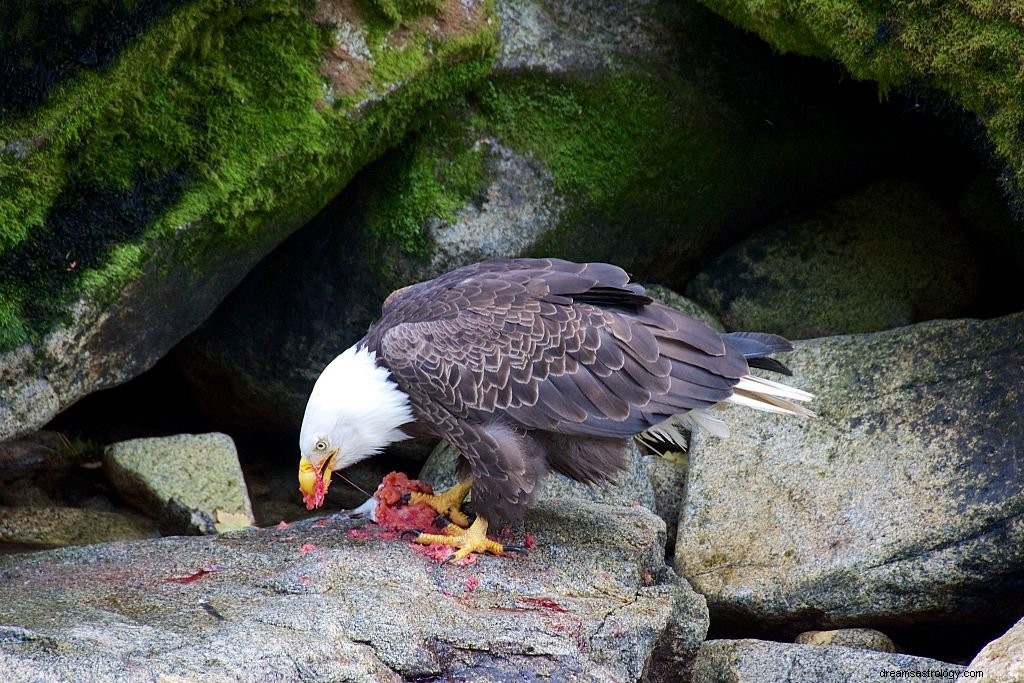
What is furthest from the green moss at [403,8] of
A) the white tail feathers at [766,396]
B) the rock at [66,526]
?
the rock at [66,526]

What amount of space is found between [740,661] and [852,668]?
414 mm

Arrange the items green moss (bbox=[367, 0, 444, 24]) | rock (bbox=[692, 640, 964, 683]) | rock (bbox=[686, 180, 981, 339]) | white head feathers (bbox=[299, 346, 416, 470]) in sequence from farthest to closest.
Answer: rock (bbox=[686, 180, 981, 339]) → green moss (bbox=[367, 0, 444, 24]) → white head feathers (bbox=[299, 346, 416, 470]) → rock (bbox=[692, 640, 964, 683])

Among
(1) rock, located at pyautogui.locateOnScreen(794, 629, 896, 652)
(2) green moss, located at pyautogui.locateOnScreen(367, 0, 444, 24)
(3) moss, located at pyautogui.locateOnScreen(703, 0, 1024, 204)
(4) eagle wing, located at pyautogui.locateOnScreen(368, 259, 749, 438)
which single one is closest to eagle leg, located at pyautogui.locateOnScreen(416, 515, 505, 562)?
(4) eagle wing, located at pyautogui.locateOnScreen(368, 259, 749, 438)

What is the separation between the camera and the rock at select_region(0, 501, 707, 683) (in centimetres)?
347

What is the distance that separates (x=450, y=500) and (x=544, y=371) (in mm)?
825

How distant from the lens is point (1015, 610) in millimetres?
5059

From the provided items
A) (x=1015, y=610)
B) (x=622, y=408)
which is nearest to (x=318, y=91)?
(x=622, y=408)

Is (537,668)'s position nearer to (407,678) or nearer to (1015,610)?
(407,678)

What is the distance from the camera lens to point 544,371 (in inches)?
181

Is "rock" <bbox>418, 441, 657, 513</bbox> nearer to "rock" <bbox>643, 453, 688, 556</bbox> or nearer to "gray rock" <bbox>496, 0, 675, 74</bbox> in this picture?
"rock" <bbox>643, 453, 688, 556</bbox>

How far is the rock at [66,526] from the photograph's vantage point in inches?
218

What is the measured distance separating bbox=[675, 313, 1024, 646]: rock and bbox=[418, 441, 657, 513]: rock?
25 centimetres

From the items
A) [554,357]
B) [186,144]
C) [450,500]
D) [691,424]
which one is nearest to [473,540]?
[450,500]

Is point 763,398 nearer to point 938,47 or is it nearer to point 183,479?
point 938,47
